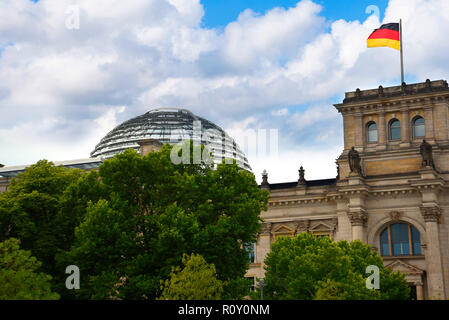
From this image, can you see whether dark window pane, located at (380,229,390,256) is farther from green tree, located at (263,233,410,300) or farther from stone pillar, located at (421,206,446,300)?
green tree, located at (263,233,410,300)

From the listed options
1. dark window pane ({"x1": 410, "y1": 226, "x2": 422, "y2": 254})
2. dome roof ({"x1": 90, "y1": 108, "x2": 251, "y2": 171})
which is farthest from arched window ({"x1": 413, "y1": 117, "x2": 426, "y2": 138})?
dome roof ({"x1": 90, "y1": 108, "x2": 251, "y2": 171})

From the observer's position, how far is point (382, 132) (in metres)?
77.1

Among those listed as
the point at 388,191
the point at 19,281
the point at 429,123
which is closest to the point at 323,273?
the point at 388,191

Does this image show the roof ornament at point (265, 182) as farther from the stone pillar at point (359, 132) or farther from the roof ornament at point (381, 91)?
the roof ornament at point (381, 91)

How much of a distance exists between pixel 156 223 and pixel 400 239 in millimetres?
30204

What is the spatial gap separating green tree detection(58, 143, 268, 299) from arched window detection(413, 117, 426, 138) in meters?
24.1

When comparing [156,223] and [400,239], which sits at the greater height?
[400,239]

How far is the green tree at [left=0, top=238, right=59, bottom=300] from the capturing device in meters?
41.9

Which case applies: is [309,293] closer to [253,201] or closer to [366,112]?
[253,201]

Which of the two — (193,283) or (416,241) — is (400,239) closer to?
(416,241)

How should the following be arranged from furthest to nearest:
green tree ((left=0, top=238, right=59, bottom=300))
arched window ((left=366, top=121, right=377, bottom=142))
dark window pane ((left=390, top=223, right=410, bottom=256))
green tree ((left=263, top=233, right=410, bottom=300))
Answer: arched window ((left=366, top=121, right=377, bottom=142)), dark window pane ((left=390, top=223, right=410, bottom=256)), green tree ((left=263, top=233, right=410, bottom=300)), green tree ((left=0, top=238, right=59, bottom=300))

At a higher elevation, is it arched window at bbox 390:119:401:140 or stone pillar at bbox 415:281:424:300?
arched window at bbox 390:119:401:140
